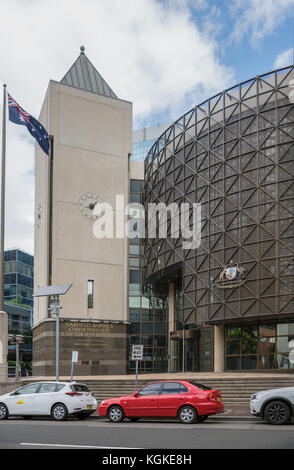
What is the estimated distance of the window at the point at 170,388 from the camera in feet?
65.8

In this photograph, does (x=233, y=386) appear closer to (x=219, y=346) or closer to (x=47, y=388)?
(x=47, y=388)

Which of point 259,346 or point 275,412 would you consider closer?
point 275,412

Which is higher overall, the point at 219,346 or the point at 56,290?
the point at 56,290

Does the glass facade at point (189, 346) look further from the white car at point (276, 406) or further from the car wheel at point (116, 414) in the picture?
the white car at point (276, 406)

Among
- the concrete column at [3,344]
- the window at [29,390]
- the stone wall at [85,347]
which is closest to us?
the window at [29,390]

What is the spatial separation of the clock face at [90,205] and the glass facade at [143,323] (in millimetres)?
4051

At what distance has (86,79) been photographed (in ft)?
191

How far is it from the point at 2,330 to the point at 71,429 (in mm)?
16116

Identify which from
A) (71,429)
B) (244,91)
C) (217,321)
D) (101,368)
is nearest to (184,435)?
(71,429)

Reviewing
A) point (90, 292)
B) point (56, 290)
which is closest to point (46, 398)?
point (56, 290)

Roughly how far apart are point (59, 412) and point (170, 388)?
447cm

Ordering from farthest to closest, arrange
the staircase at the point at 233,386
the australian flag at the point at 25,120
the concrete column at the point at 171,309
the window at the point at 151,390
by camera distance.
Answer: the concrete column at the point at 171,309
the australian flag at the point at 25,120
the staircase at the point at 233,386
the window at the point at 151,390

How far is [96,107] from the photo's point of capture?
183 ft

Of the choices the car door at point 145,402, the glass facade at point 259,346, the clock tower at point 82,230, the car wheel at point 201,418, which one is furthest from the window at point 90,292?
the car wheel at point 201,418
